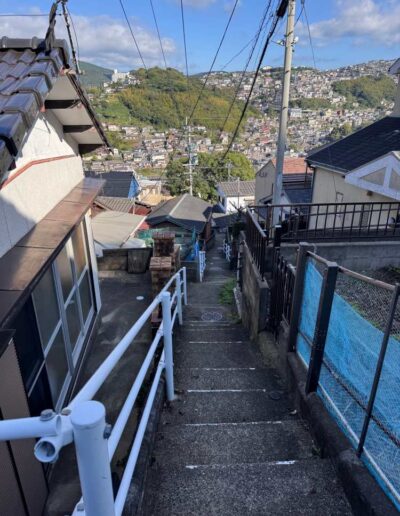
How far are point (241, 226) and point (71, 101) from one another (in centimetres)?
1369

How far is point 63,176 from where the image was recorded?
477cm

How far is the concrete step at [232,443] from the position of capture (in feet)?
9.28

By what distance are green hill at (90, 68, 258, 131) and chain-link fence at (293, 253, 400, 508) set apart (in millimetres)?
46269

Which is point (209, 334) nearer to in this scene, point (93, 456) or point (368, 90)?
point (93, 456)

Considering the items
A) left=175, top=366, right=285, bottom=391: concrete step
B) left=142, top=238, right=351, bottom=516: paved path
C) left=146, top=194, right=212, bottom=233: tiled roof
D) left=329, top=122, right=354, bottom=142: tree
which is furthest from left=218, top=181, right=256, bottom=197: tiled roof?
left=142, top=238, right=351, bottom=516: paved path

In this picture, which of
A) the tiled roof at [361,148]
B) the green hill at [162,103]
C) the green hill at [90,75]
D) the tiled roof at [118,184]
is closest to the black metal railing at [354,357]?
the green hill at [90,75]

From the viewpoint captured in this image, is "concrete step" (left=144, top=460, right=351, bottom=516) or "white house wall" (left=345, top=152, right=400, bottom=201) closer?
"concrete step" (left=144, top=460, right=351, bottom=516)

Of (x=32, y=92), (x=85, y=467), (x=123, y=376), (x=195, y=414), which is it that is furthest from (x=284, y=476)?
(x=32, y=92)

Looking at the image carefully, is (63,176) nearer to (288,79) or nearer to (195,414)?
(195,414)

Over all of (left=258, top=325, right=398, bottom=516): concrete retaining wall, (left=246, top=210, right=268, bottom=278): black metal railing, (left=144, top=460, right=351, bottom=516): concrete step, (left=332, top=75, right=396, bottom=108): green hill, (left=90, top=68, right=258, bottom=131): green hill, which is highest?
(left=332, top=75, right=396, bottom=108): green hill

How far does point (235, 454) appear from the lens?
2.89 m

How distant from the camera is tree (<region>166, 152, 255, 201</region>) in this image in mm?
49656

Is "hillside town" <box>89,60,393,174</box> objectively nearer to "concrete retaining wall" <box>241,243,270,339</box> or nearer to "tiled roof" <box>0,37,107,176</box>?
"concrete retaining wall" <box>241,243,270,339</box>

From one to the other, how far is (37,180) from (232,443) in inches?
130
